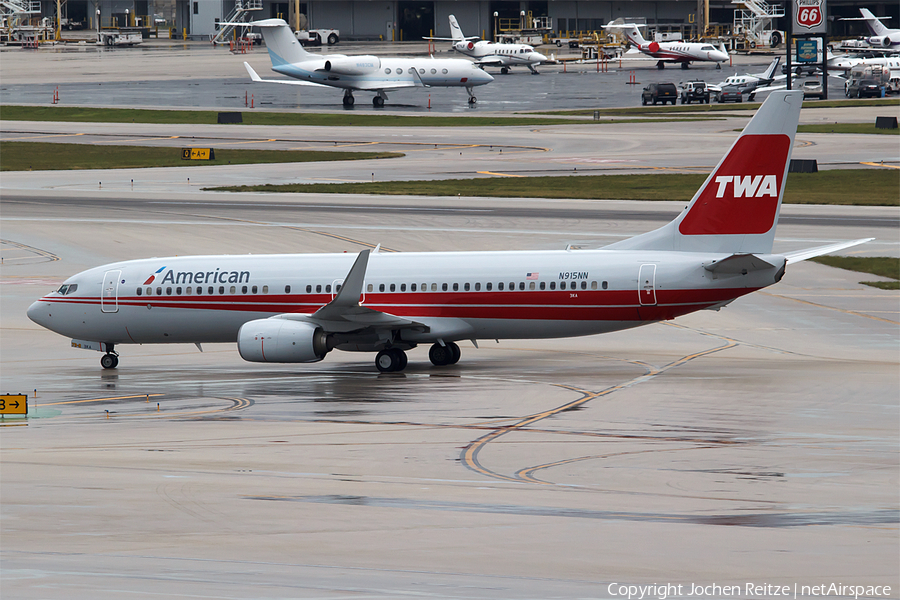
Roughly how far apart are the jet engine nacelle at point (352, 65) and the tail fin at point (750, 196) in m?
87.4

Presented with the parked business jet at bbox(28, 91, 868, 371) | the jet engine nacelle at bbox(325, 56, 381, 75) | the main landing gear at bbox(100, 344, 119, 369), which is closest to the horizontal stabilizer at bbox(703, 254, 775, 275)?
the parked business jet at bbox(28, 91, 868, 371)

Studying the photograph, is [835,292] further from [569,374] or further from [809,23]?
[809,23]

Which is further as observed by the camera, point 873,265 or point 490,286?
point 873,265

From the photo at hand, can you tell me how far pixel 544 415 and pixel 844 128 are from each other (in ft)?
251

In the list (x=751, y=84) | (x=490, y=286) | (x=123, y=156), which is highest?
(x=751, y=84)

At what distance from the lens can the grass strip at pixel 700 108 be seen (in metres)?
108

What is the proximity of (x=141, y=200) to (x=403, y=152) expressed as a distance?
81.2ft

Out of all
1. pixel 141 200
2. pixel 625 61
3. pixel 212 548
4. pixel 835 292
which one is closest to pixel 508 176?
pixel 141 200

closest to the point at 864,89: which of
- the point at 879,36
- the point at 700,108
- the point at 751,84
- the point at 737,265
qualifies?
the point at 751,84

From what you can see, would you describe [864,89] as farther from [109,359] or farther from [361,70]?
[109,359]

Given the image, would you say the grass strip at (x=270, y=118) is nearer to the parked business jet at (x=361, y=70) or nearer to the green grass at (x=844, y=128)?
the parked business jet at (x=361, y=70)

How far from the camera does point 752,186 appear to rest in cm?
3203

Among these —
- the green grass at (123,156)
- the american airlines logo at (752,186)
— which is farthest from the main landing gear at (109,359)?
the green grass at (123,156)

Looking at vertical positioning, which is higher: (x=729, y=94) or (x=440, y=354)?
(x=729, y=94)
